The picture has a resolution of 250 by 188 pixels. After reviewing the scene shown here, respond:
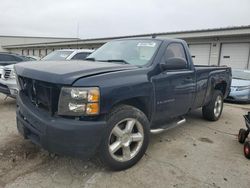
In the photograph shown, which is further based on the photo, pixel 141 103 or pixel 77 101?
pixel 141 103

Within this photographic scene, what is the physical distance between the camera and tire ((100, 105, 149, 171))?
9.56 ft

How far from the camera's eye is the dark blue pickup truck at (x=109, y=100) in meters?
2.67

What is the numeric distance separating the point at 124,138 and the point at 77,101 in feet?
2.87

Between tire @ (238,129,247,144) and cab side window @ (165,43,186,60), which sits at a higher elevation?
cab side window @ (165,43,186,60)

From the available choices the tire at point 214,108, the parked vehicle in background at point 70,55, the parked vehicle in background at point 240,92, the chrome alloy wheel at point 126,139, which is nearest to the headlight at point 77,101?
the chrome alloy wheel at point 126,139

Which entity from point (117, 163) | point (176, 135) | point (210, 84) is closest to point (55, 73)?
point (117, 163)

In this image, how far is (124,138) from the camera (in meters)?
3.14

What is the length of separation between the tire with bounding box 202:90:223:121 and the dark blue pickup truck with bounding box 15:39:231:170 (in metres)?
1.44

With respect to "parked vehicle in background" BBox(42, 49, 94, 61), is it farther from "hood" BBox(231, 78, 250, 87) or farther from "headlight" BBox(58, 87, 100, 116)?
"hood" BBox(231, 78, 250, 87)

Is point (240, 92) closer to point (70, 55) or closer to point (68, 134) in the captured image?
point (70, 55)

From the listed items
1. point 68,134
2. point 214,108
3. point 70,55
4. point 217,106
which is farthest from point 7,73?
point 217,106

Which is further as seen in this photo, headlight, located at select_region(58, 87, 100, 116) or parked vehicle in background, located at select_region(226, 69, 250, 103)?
parked vehicle in background, located at select_region(226, 69, 250, 103)

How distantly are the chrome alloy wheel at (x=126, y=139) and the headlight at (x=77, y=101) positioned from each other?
490 millimetres

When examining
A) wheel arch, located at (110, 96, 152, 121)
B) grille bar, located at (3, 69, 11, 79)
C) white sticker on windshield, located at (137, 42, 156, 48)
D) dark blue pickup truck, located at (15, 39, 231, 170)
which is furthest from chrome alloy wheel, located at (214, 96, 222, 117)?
grille bar, located at (3, 69, 11, 79)
